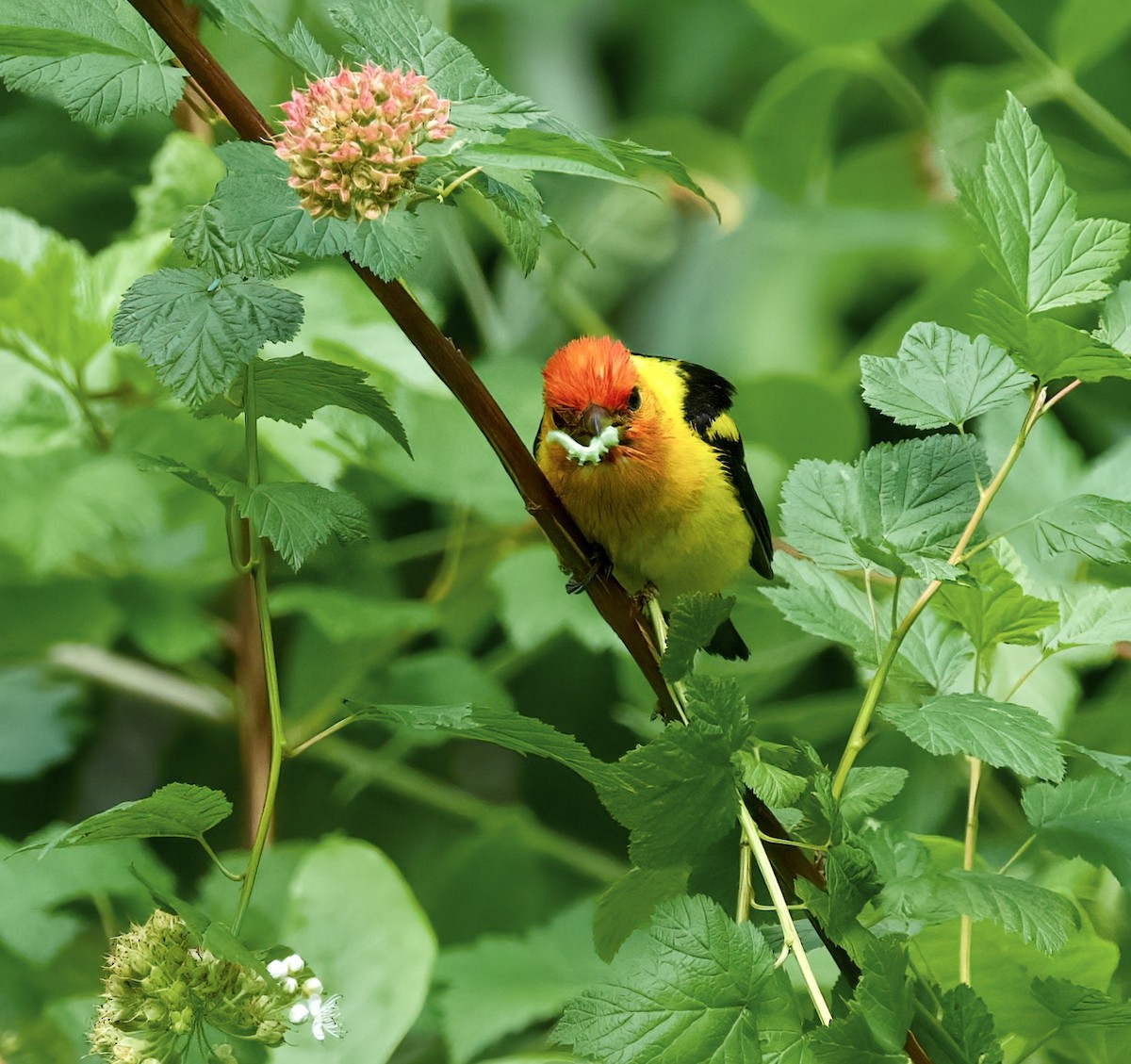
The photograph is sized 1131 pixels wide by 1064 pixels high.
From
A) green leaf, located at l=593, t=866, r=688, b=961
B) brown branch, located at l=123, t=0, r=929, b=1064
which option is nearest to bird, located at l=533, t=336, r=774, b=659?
brown branch, located at l=123, t=0, r=929, b=1064

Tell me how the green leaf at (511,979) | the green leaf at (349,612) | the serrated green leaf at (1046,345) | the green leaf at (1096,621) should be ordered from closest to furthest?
the serrated green leaf at (1046,345) < the green leaf at (1096,621) < the green leaf at (511,979) < the green leaf at (349,612)

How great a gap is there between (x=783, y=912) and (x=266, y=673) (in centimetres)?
39

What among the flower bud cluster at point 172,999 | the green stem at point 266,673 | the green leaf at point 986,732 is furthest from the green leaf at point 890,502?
the flower bud cluster at point 172,999

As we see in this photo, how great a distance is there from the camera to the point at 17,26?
87 centimetres

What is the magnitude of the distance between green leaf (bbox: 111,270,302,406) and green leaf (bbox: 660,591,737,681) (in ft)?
1.15

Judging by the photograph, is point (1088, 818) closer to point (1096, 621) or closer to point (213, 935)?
point (1096, 621)

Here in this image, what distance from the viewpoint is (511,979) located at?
6.11 feet

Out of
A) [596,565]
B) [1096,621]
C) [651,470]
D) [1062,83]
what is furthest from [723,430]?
[1096,621]

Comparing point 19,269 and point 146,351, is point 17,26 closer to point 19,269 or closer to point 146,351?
point 146,351

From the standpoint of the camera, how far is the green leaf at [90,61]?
0.89m

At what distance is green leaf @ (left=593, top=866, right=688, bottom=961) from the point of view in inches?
43.4

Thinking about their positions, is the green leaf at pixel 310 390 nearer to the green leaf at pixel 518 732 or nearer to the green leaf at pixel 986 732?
the green leaf at pixel 518 732

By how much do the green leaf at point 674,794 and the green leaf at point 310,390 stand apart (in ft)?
0.98

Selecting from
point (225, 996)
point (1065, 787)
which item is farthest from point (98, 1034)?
point (1065, 787)
